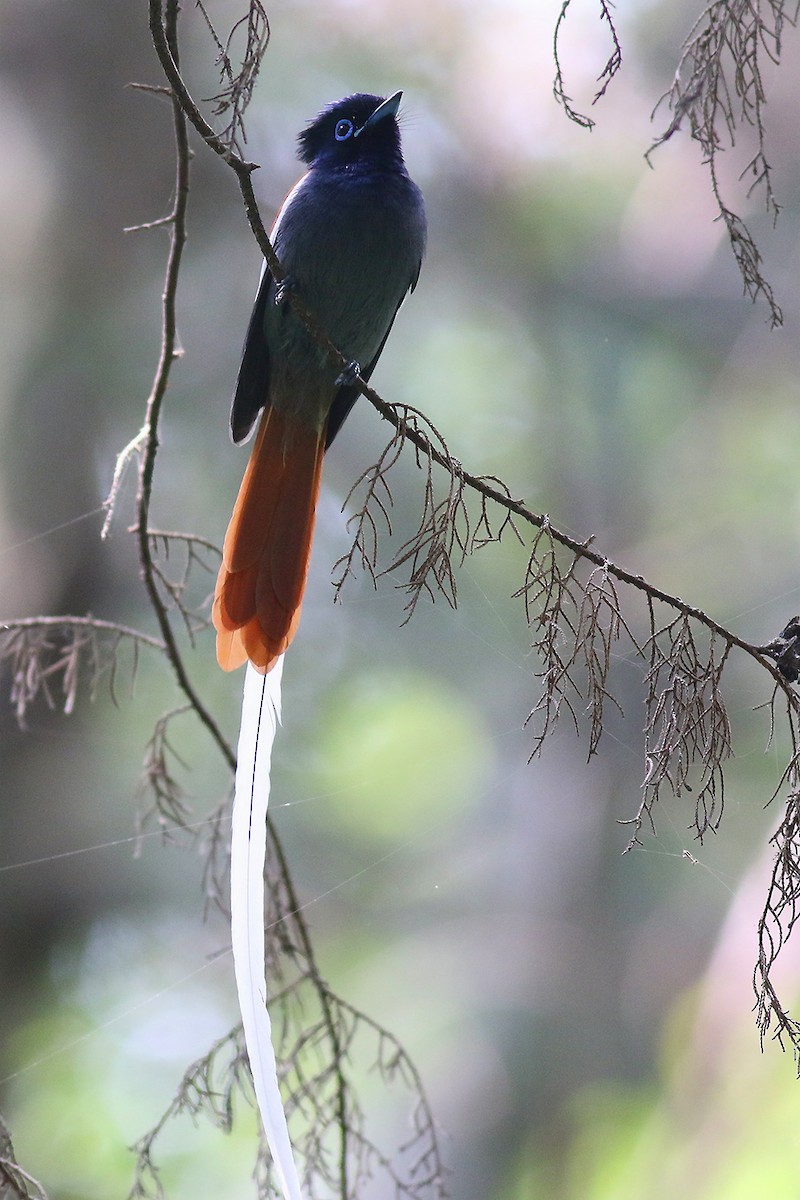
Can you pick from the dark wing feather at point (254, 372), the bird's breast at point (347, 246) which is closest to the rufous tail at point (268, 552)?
the dark wing feather at point (254, 372)

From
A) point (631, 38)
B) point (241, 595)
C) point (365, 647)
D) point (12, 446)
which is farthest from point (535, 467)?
point (241, 595)

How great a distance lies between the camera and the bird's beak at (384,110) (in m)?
2.20

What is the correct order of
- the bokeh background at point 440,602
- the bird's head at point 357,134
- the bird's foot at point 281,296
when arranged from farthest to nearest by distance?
1. the bokeh background at point 440,602
2. the bird's head at point 357,134
3. the bird's foot at point 281,296

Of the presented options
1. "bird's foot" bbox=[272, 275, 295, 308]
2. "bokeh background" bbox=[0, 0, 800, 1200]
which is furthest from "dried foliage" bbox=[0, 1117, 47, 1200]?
"bokeh background" bbox=[0, 0, 800, 1200]

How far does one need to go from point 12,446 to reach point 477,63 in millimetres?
2667

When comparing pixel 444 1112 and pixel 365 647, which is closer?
pixel 444 1112

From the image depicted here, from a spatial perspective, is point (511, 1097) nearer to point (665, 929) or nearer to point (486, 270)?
point (665, 929)

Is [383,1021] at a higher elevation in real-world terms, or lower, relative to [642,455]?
lower

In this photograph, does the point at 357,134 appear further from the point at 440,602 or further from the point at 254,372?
the point at 440,602

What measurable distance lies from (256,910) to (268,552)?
0.73 meters

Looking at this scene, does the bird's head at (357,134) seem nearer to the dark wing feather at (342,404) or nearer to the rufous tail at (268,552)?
the dark wing feather at (342,404)

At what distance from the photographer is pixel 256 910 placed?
1.55m

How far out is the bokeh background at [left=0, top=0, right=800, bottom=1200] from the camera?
13.4 ft

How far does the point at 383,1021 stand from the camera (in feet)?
14.2
